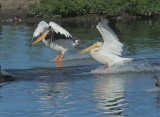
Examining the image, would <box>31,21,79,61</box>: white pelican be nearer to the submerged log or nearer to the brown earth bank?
the submerged log

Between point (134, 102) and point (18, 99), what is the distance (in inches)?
79.6

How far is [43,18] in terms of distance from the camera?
1065 inches

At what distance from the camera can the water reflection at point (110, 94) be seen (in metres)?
7.46

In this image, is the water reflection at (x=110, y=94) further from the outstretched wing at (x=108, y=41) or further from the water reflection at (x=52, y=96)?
the outstretched wing at (x=108, y=41)

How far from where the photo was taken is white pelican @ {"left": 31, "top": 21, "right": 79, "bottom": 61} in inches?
515

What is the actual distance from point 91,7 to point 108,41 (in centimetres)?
1638

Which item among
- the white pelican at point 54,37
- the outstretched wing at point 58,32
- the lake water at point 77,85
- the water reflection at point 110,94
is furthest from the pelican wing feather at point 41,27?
the water reflection at point 110,94

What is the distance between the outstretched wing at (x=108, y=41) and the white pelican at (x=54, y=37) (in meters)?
2.21

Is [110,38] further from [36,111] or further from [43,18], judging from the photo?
[43,18]

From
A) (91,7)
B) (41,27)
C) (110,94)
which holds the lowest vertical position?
(110,94)

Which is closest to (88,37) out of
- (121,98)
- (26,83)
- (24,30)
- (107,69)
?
(24,30)

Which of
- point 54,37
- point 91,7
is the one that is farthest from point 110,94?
→ point 91,7

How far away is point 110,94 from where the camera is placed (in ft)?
28.0

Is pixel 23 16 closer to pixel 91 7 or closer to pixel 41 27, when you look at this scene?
pixel 91 7
